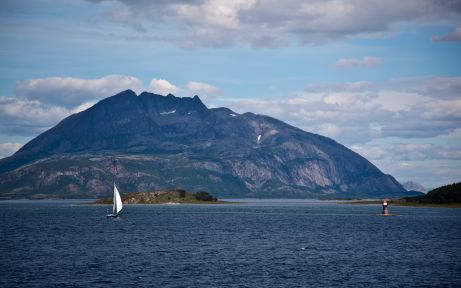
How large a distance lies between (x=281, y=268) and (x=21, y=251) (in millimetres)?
51216

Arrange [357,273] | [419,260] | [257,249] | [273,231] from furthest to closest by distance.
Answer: [273,231]
[257,249]
[419,260]
[357,273]

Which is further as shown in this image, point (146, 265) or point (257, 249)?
point (257, 249)

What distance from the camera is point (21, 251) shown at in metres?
122

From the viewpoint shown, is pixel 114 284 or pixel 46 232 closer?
pixel 114 284

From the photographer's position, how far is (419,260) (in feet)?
374

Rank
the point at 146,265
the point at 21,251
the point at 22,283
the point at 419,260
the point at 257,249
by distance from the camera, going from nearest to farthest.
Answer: the point at 22,283 → the point at 146,265 → the point at 419,260 → the point at 21,251 → the point at 257,249

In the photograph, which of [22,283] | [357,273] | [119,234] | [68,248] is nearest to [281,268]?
[357,273]

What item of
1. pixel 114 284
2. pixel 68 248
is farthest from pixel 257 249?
pixel 114 284

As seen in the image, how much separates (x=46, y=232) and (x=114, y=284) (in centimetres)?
9204

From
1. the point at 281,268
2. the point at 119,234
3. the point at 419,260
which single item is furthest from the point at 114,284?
the point at 119,234

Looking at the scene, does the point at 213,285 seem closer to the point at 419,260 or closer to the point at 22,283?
the point at 22,283

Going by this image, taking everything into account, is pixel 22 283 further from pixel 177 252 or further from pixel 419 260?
pixel 419 260

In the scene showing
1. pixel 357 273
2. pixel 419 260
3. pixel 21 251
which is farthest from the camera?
pixel 21 251

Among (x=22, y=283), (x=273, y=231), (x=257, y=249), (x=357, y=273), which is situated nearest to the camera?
(x=22, y=283)
